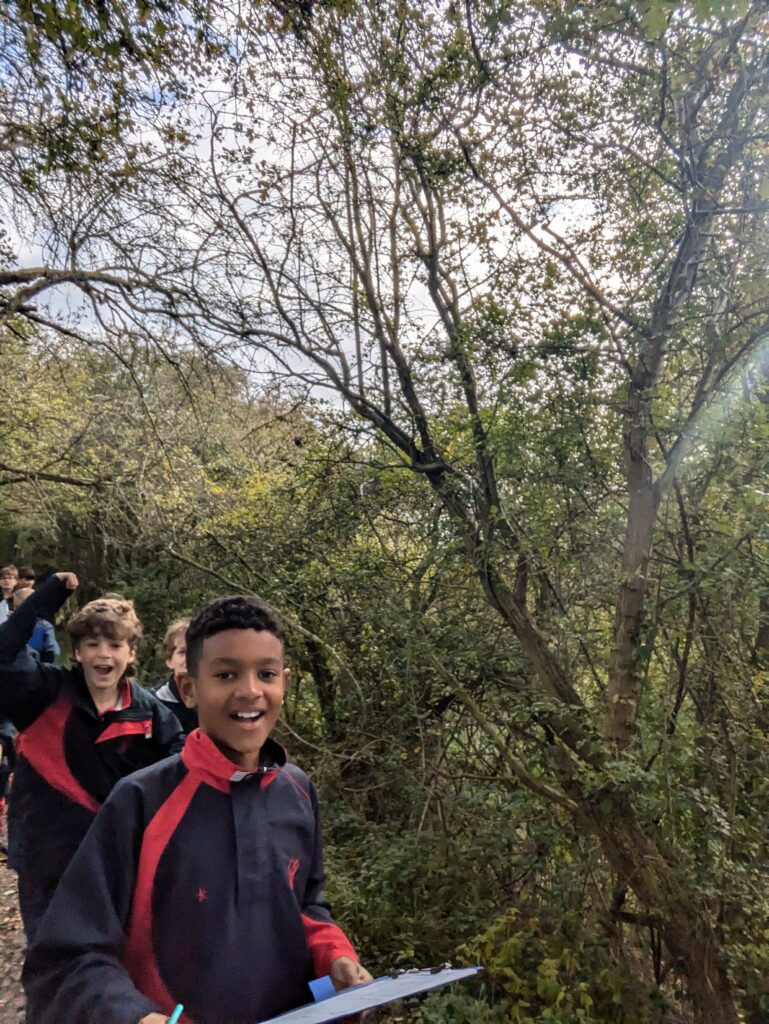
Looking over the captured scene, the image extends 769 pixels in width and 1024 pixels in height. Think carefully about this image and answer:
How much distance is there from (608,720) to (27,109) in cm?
553

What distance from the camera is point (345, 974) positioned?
147cm

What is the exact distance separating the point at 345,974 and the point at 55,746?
167 cm

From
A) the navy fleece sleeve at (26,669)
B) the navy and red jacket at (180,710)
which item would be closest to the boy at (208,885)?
the navy fleece sleeve at (26,669)

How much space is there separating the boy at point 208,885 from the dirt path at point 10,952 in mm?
3040

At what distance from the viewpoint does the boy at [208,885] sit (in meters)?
1.28

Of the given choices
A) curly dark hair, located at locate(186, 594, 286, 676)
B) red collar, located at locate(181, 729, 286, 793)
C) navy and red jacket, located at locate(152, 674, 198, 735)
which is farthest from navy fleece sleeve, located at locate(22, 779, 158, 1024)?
navy and red jacket, located at locate(152, 674, 198, 735)

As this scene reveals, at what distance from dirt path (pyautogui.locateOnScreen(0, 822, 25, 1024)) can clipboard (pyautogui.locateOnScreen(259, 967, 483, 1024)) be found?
10.7ft

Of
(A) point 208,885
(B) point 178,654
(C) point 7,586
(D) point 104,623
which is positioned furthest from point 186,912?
(C) point 7,586

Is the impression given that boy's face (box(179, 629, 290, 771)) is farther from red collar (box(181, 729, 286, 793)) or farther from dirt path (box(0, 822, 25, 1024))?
dirt path (box(0, 822, 25, 1024))

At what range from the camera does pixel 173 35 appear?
4.14 m

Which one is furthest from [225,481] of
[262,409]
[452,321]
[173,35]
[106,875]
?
[106,875]

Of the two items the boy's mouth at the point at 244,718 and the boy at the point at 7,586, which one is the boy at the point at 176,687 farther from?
the boy at the point at 7,586

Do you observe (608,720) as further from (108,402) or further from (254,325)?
(108,402)

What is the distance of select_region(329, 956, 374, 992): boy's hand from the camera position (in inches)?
58.0
